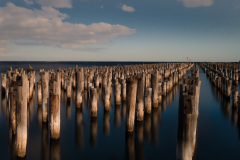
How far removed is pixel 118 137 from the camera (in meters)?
7.84

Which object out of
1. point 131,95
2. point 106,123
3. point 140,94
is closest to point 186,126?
point 131,95

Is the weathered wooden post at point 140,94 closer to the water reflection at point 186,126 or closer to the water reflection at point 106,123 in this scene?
the water reflection at point 106,123

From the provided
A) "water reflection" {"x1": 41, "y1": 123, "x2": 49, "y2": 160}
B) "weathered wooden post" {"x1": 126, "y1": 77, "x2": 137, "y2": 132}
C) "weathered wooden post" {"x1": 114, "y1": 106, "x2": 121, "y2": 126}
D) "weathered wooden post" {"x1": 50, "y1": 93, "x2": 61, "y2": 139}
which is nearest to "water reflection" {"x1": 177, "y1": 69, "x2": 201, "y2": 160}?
"weathered wooden post" {"x1": 126, "y1": 77, "x2": 137, "y2": 132}

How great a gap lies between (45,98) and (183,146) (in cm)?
545

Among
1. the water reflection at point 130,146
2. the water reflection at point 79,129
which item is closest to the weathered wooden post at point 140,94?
the water reflection at point 130,146

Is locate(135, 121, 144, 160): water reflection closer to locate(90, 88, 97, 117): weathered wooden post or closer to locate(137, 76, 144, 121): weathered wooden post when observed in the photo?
locate(137, 76, 144, 121): weathered wooden post

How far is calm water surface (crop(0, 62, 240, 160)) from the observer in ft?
21.7

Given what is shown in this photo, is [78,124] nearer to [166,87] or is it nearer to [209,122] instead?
[209,122]

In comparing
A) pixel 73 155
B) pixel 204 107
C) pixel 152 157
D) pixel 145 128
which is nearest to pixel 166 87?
pixel 204 107

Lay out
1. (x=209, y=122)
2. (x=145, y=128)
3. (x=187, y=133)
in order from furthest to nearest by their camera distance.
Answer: (x=209, y=122) < (x=145, y=128) < (x=187, y=133)

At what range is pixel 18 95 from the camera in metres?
5.10

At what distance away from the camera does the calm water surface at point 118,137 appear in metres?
6.62

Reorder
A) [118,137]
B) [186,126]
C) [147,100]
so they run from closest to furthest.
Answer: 1. [186,126]
2. [118,137]
3. [147,100]

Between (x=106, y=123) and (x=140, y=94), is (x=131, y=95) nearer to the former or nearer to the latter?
(x=140, y=94)
